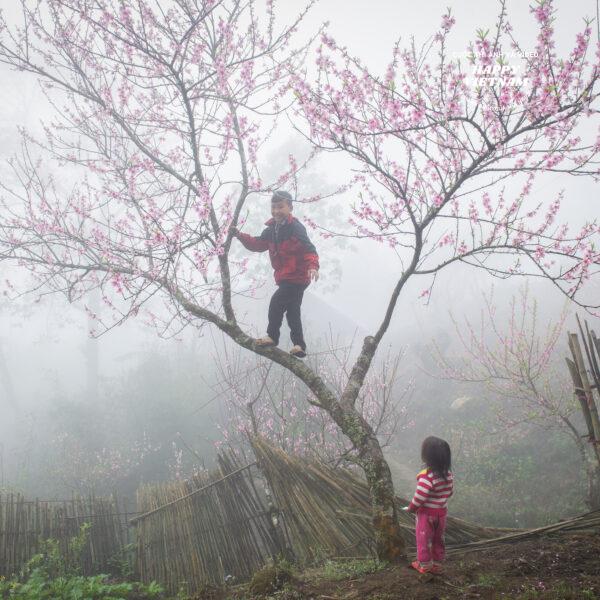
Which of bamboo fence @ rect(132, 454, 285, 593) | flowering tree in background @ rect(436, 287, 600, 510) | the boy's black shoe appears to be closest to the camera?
the boy's black shoe

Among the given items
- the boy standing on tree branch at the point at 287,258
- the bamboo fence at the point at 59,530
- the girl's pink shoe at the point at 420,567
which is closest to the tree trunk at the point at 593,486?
the girl's pink shoe at the point at 420,567

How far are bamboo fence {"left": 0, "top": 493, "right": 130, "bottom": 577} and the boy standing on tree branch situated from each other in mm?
4570

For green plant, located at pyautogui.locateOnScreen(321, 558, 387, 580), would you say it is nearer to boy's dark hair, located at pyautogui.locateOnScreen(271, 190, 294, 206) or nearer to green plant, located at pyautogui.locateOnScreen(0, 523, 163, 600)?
green plant, located at pyautogui.locateOnScreen(0, 523, 163, 600)

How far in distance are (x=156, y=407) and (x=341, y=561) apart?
42.3 feet

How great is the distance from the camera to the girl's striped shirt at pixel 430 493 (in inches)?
126

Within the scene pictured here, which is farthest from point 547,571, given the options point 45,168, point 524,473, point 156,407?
point 45,168

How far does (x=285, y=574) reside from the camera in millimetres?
3082

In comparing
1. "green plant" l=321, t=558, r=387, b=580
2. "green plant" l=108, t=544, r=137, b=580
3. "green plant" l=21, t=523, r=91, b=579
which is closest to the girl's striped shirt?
"green plant" l=321, t=558, r=387, b=580

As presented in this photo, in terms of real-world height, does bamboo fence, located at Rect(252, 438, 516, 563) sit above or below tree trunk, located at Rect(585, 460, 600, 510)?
above

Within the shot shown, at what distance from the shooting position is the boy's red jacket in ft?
13.8

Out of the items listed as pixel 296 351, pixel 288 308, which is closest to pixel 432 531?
pixel 296 351

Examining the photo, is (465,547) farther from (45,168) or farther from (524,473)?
(45,168)

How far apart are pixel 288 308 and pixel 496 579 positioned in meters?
2.83

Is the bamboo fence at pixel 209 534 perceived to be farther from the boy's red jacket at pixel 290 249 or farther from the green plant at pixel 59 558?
the boy's red jacket at pixel 290 249
